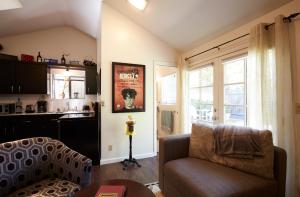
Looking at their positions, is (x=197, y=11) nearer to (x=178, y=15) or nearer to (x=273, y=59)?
(x=178, y=15)

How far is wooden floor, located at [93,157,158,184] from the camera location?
2.47m

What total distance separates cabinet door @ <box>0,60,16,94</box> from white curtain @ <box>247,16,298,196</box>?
4447 mm

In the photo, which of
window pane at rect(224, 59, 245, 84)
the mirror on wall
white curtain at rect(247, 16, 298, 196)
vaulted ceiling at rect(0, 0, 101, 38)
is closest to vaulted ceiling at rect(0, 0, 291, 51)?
vaulted ceiling at rect(0, 0, 101, 38)

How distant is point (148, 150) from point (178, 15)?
2700 mm

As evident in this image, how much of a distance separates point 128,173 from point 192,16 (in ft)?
9.21

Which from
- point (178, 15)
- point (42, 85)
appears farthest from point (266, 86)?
point (42, 85)

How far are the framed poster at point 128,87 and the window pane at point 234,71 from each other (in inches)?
63.1

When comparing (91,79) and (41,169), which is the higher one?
(91,79)

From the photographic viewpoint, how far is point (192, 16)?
258cm

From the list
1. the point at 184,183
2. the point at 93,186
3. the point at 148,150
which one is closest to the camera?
the point at 93,186

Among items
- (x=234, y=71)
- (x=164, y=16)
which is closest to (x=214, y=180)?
(x=234, y=71)

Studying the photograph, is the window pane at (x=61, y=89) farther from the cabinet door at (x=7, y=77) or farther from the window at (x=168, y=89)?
the window at (x=168, y=89)

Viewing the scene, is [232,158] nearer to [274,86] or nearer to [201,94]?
[274,86]

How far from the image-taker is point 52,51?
3.95 m
